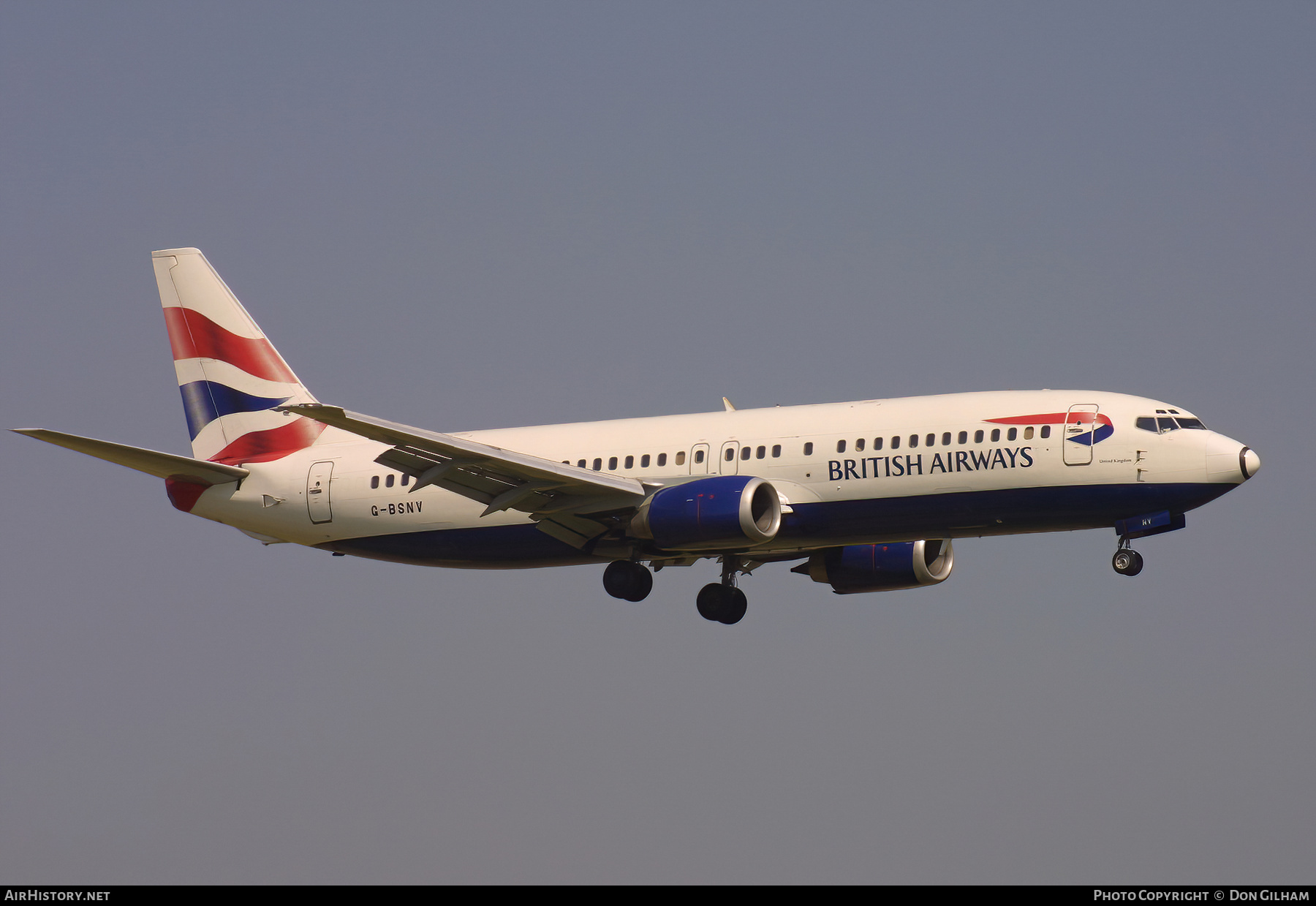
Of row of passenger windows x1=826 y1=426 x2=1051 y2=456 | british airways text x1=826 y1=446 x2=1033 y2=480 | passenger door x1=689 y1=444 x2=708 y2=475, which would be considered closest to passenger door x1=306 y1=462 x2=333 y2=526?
passenger door x1=689 y1=444 x2=708 y2=475

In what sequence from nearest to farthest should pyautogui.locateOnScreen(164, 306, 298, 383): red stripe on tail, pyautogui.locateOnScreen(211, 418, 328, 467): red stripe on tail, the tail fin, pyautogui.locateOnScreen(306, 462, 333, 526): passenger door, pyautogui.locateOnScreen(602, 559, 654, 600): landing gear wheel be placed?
1. pyautogui.locateOnScreen(602, 559, 654, 600): landing gear wheel
2. pyautogui.locateOnScreen(306, 462, 333, 526): passenger door
3. pyautogui.locateOnScreen(211, 418, 328, 467): red stripe on tail
4. the tail fin
5. pyautogui.locateOnScreen(164, 306, 298, 383): red stripe on tail

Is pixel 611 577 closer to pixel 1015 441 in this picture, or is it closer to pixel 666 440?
pixel 666 440

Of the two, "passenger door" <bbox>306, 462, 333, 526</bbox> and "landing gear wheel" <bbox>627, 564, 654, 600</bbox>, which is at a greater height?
"passenger door" <bbox>306, 462, 333, 526</bbox>

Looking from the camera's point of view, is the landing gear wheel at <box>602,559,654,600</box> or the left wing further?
the landing gear wheel at <box>602,559,654,600</box>

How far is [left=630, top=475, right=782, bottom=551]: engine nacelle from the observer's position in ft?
138

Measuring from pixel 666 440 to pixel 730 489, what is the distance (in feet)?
12.9

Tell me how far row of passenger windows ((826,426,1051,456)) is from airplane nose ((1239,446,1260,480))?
4.42 meters

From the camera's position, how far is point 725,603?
50.5 m

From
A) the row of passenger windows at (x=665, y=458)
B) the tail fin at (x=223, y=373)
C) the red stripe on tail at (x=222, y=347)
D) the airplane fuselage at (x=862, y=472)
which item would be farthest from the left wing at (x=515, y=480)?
the red stripe on tail at (x=222, y=347)

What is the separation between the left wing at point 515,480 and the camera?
41.6 metres

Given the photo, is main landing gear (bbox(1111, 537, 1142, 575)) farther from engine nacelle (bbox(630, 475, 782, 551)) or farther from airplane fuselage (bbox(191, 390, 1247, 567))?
engine nacelle (bbox(630, 475, 782, 551))

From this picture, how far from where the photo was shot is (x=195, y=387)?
173 ft

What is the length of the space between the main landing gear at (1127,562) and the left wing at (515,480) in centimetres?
1168

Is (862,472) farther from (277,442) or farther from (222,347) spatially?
(222,347)
